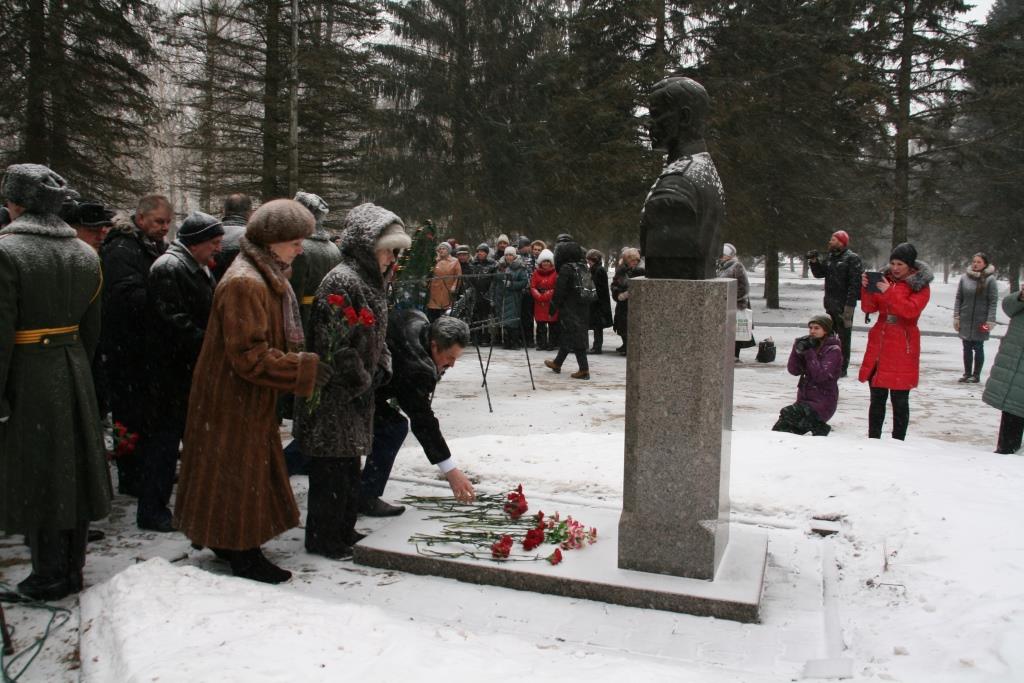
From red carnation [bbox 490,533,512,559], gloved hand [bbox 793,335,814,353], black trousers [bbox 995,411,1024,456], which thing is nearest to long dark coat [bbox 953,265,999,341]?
black trousers [bbox 995,411,1024,456]

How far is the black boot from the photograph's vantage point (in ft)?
13.2

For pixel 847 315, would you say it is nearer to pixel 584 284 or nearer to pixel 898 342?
pixel 584 284

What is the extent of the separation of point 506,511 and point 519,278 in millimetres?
9064

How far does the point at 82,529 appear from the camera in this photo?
4.20m

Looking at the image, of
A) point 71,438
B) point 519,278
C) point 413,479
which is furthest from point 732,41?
point 71,438

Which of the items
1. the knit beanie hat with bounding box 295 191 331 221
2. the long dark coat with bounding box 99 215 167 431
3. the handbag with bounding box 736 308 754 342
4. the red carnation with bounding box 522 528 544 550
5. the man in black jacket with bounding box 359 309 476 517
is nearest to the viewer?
the red carnation with bounding box 522 528 544 550

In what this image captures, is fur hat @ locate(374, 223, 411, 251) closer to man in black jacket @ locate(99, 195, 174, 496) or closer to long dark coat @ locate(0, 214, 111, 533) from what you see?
long dark coat @ locate(0, 214, 111, 533)

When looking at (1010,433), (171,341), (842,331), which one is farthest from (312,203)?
(842,331)

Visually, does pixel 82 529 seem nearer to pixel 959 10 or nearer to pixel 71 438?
pixel 71 438

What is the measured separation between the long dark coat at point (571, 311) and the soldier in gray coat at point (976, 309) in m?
5.44

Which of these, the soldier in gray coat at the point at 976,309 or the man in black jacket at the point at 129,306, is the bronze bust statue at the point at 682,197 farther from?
the soldier in gray coat at the point at 976,309

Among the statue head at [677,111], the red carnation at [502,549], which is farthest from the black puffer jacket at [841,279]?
the red carnation at [502,549]

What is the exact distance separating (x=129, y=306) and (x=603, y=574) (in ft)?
11.1

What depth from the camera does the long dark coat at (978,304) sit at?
39.0ft
